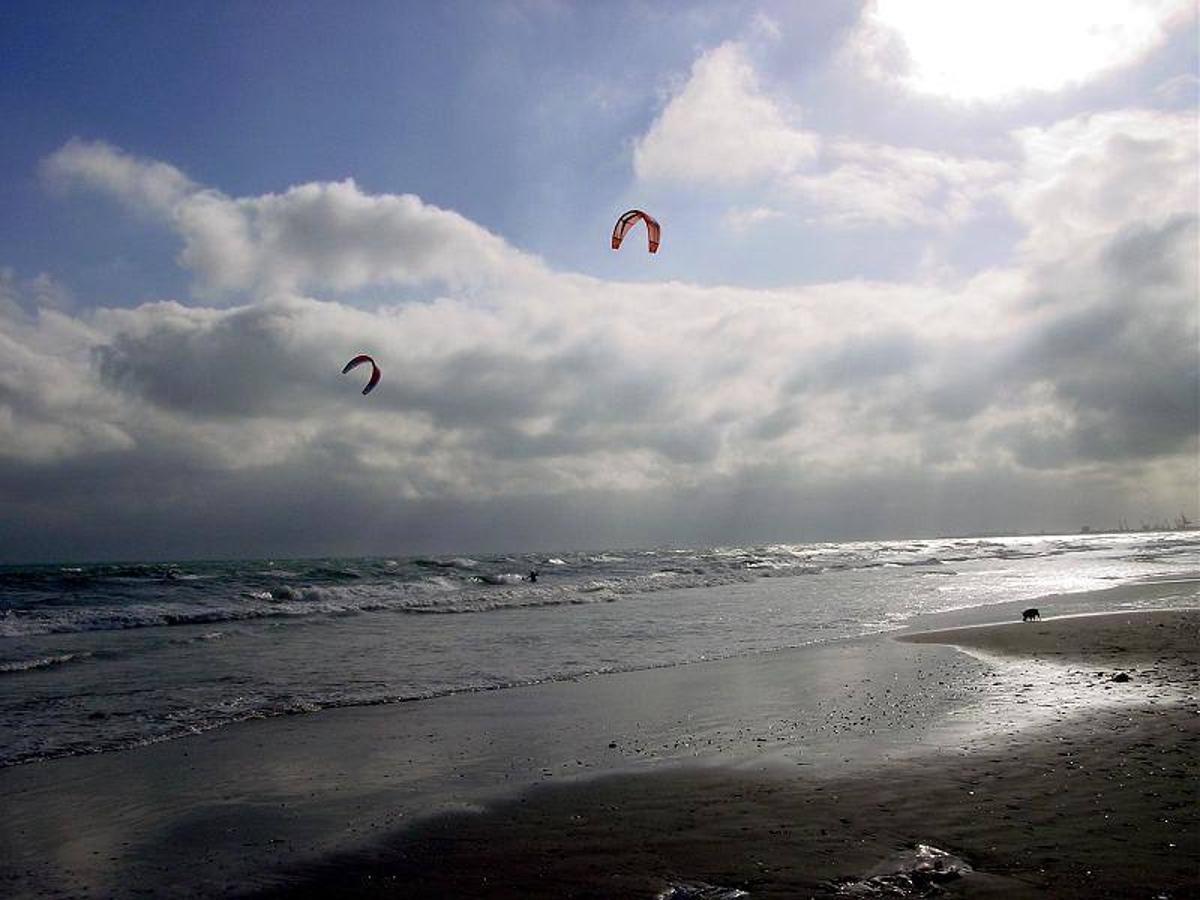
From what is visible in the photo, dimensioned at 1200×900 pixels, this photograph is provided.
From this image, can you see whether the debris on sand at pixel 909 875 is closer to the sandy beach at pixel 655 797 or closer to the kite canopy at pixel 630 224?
the sandy beach at pixel 655 797

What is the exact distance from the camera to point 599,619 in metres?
23.4

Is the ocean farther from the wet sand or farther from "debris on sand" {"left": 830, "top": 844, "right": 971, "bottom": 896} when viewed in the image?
"debris on sand" {"left": 830, "top": 844, "right": 971, "bottom": 896}

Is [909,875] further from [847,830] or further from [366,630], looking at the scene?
[366,630]

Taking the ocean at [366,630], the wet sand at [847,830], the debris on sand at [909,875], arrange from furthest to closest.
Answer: the ocean at [366,630], the wet sand at [847,830], the debris on sand at [909,875]

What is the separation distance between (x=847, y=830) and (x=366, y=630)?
18623mm

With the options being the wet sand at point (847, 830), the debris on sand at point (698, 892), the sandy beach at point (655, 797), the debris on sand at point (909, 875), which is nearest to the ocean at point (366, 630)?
the sandy beach at point (655, 797)

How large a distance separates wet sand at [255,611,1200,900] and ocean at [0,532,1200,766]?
5.79 m

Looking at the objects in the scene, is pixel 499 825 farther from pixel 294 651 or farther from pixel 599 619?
pixel 599 619

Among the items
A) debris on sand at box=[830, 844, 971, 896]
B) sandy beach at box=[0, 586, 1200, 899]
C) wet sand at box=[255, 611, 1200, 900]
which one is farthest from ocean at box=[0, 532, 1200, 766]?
debris on sand at box=[830, 844, 971, 896]

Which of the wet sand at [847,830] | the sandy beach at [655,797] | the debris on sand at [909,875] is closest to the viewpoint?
the debris on sand at [909,875]

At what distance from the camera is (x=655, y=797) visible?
6879mm

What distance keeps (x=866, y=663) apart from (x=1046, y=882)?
9303 mm

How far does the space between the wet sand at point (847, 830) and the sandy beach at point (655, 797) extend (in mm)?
24

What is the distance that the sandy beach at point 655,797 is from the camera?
530cm
